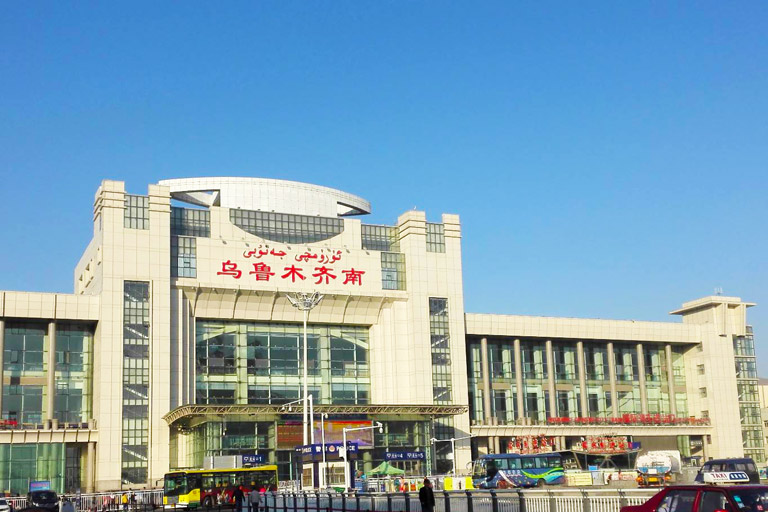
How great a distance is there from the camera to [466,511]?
111 feet

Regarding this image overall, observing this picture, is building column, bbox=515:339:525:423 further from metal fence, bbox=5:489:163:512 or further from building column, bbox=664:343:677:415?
metal fence, bbox=5:489:163:512

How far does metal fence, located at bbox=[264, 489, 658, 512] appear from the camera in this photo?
2788 centimetres

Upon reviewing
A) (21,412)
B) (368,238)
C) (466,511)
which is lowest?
(466,511)

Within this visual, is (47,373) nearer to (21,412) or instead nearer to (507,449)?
(21,412)

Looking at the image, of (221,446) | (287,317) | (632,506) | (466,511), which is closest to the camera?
(632,506)

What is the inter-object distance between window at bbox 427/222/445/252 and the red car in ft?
242

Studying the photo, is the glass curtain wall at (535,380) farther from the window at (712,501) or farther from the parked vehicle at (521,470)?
the window at (712,501)

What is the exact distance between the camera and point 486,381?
101312 mm

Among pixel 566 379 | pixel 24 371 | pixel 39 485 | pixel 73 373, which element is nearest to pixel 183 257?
pixel 73 373

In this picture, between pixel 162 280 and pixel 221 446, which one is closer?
pixel 221 446

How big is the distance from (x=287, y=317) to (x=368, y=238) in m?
11.8

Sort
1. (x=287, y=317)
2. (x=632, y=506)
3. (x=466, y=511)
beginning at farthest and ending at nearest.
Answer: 1. (x=287, y=317)
2. (x=466, y=511)
3. (x=632, y=506)

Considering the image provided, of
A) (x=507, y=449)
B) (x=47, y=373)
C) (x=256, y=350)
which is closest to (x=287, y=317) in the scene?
(x=256, y=350)

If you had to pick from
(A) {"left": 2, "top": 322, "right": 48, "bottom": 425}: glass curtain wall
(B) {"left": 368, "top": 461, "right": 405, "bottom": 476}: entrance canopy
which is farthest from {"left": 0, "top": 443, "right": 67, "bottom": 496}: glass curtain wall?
(B) {"left": 368, "top": 461, "right": 405, "bottom": 476}: entrance canopy
